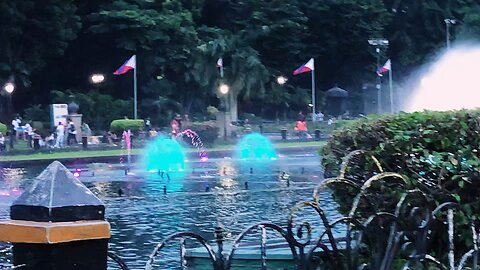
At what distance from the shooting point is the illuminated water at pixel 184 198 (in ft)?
41.2

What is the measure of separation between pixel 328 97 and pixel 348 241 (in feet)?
186

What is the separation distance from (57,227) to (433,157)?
11.8 ft

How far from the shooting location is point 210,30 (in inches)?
2207

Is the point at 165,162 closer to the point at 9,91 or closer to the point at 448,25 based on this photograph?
the point at 9,91

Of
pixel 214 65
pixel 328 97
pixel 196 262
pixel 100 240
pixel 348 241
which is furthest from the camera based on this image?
pixel 328 97

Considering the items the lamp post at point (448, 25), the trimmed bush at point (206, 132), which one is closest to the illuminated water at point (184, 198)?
the trimmed bush at point (206, 132)

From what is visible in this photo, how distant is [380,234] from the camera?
5.99 m

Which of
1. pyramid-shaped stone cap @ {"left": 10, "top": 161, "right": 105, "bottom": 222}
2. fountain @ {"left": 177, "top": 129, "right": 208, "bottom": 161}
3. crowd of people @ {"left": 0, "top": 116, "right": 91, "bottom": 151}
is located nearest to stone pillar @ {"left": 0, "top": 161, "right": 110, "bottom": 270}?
pyramid-shaped stone cap @ {"left": 10, "top": 161, "right": 105, "bottom": 222}

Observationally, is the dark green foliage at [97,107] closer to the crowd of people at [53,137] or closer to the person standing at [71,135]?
the crowd of people at [53,137]

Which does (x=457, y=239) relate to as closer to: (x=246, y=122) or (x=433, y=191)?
(x=433, y=191)

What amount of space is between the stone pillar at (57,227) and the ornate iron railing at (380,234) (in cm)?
123

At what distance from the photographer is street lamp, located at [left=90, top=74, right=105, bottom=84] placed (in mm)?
52253

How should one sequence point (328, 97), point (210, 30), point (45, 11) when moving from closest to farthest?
1. point (45, 11)
2. point (210, 30)
3. point (328, 97)

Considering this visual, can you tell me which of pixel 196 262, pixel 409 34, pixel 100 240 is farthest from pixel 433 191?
pixel 409 34
